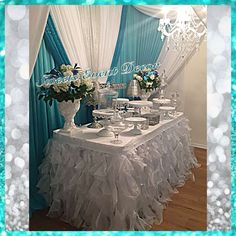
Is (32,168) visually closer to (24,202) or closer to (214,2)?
(24,202)

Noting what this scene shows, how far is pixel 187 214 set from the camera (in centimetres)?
141

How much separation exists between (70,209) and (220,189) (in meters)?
0.67

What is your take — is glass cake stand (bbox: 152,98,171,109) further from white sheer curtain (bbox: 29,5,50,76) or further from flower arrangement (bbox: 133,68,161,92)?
white sheer curtain (bbox: 29,5,50,76)

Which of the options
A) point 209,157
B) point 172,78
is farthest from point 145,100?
point 209,157

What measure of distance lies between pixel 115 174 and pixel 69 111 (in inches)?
14.0

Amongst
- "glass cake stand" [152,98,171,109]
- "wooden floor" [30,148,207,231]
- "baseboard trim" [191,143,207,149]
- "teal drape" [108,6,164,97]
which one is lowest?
"wooden floor" [30,148,207,231]

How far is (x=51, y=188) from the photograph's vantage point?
4.92ft

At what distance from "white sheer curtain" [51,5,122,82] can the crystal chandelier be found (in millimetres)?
205

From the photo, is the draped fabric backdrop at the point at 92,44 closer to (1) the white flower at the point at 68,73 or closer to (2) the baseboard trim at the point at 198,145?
(1) the white flower at the point at 68,73

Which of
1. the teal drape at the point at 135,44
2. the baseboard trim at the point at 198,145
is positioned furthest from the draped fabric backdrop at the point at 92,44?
the baseboard trim at the point at 198,145

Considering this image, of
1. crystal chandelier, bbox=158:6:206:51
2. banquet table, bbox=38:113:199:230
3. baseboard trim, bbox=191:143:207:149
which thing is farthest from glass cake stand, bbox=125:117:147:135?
crystal chandelier, bbox=158:6:206:51

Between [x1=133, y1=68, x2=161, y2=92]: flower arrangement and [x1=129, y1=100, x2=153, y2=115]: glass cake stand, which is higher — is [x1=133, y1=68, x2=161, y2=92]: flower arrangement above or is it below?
above

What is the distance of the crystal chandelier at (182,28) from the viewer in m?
1.36

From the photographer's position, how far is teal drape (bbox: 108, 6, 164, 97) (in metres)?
1.40
